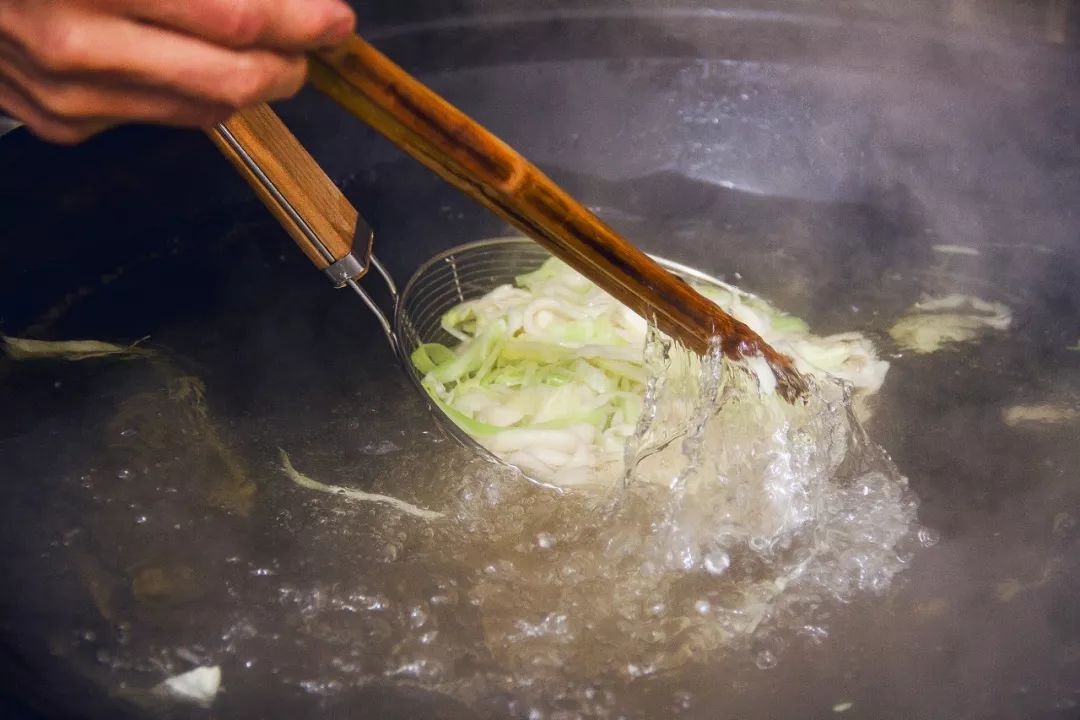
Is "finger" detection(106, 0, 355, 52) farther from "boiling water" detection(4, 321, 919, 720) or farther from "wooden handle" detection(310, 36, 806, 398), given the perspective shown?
"boiling water" detection(4, 321, 919, 720)

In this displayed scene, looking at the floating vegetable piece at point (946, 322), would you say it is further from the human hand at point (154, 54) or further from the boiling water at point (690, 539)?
the human hand at point (154, 54)

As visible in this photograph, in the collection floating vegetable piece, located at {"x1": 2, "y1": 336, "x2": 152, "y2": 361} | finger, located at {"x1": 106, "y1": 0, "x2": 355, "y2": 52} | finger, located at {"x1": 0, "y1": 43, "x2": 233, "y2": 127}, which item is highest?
finger, located at {"x1": 106, "y1": 0, "x2": 355, "y2": 52}

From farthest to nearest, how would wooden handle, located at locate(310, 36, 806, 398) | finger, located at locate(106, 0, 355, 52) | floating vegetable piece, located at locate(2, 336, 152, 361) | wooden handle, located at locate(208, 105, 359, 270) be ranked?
floating vegetable piece, located at locate(2, 336, 152, 361)
wooden handle, located at locate(208, 105, 359, 270)
wooden handle, located at locate(310, 36, 806, 398)
finger, located at locate(106, 0, 355, 52)

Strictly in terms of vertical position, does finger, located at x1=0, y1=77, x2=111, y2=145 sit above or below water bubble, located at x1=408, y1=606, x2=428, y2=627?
above

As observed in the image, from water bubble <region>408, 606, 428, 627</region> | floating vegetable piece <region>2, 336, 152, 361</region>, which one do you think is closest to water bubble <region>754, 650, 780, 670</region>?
water bubble <region>408, 606, 428, 627</region>

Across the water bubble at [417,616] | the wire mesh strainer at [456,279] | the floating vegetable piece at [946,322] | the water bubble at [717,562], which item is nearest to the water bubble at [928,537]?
the water bubble at [717,562]

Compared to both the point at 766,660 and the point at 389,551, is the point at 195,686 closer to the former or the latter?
the point at 389,551
